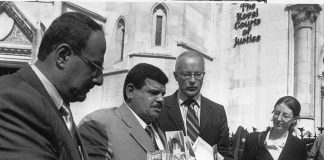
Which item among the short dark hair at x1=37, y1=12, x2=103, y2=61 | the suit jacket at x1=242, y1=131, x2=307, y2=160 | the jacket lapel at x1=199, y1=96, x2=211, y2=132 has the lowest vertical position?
the suit jacket at x1=242, y1=131, x2=307, y2=160

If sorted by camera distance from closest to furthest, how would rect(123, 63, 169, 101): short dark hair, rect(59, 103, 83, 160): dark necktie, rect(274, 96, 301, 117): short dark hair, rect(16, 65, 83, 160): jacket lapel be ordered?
rect(16, 65, 83, 160): jacket lapel, rect(59, 103, 83, 160): dark necktie, rect(123, 63, 169, 101): short dark hair, rect(274, 96, 301, 117): short dark hair

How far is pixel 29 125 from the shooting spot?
2.50 feet

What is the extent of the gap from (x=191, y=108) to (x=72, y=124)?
134 centimetres

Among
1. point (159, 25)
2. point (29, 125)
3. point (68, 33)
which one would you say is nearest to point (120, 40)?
point (159, 25)

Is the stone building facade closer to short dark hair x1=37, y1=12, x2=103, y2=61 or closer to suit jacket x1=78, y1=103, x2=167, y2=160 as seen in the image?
suit jacket x1=78, y1=103, x2=167, y2=160

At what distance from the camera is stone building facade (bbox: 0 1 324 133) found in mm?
4301

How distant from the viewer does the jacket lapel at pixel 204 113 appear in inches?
90.8

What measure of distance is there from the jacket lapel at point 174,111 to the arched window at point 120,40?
184 centimetres

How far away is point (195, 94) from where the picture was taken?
2328mm

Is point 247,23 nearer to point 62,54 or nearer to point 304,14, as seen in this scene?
point 304,14

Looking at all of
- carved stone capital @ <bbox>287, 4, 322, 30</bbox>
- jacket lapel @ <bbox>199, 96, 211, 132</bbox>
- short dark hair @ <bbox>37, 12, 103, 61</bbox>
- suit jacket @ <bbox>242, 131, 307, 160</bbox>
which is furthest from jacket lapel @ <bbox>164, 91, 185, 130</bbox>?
carved stone capital @ <bbox>287, 4, 322, 30</bbox>

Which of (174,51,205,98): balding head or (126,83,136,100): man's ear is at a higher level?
(174,51,205,98): balding head

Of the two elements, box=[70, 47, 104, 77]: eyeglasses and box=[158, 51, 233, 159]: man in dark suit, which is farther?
box=[158, 51, 233, 159]: man in dark suit

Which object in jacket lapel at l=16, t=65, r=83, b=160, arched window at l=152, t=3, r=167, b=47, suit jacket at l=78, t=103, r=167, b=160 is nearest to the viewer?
jacket lapel at l=16, t=65, r=83, b=160
